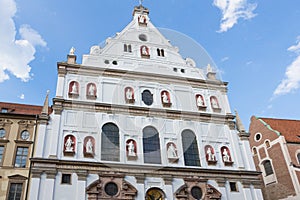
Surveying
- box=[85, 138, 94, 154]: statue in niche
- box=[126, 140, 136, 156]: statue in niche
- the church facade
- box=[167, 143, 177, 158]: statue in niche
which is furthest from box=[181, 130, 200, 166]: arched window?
box=[85, 138, 94, 154]: statue in niche

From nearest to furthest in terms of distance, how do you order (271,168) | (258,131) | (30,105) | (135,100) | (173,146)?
(173,146)
(135,100)
(30,105)
(271,168)
(258,131)

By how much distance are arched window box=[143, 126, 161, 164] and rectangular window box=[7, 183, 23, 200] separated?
8466mm

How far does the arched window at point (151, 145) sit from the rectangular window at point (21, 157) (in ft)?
27.2

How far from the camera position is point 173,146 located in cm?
2184

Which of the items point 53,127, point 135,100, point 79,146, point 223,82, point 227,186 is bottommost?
point 227,186

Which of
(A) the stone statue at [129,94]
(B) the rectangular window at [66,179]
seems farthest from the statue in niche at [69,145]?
(A) the stone statue at [129,94]

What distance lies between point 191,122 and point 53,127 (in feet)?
35.9

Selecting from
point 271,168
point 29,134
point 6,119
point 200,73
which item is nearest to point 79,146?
point 29,134

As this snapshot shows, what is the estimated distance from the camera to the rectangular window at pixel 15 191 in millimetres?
17797

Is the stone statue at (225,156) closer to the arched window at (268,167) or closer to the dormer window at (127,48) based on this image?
the arched window at (268,167)

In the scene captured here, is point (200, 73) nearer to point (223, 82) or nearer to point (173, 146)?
point (223, 82)

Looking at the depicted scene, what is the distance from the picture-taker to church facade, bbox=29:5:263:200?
19047 mm

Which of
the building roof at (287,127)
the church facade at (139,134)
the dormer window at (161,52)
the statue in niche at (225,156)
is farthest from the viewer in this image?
the building roof at (287,127)

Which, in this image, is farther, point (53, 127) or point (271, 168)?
point (271, 168)
